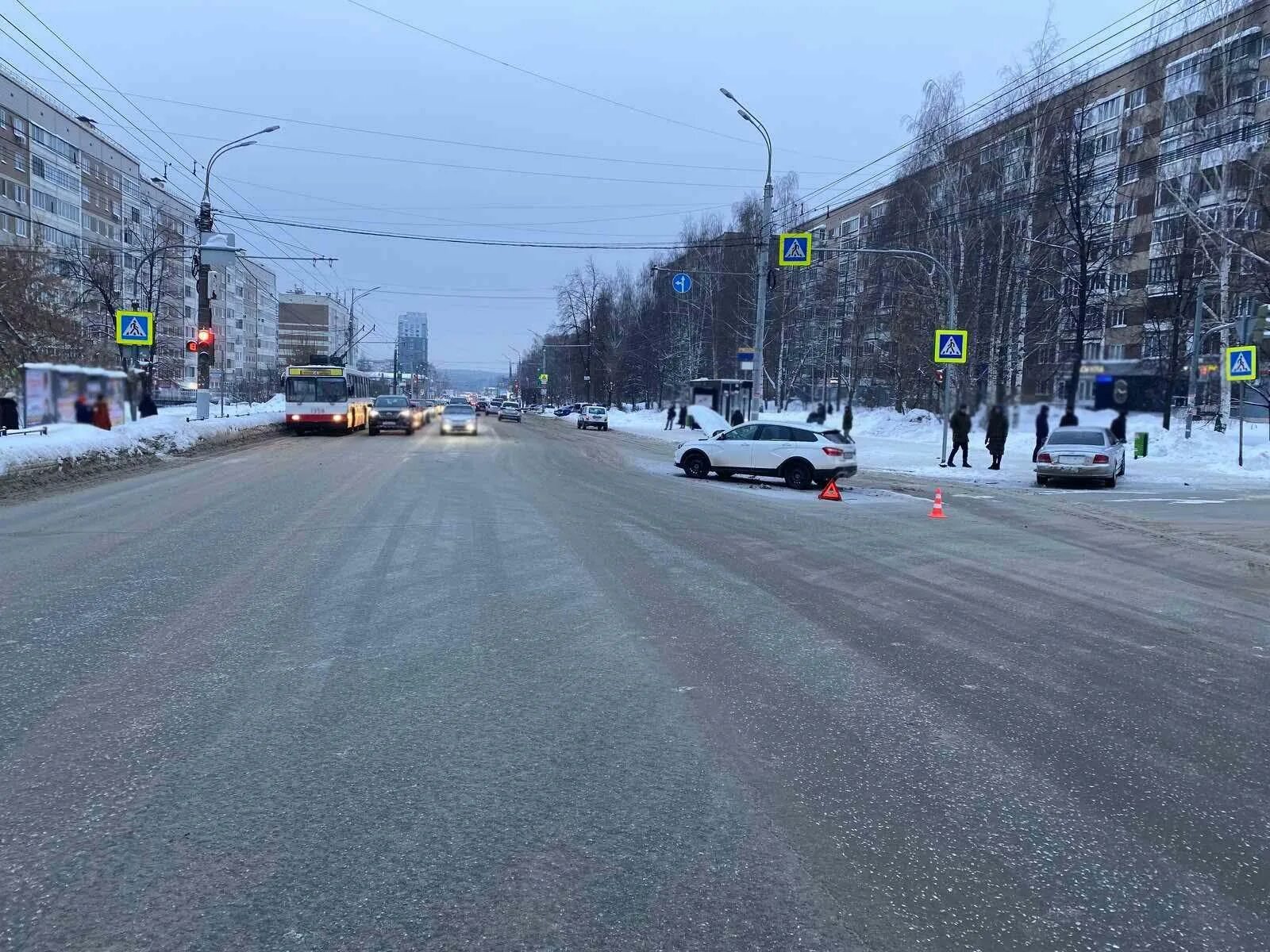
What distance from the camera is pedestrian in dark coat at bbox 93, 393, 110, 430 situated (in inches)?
967

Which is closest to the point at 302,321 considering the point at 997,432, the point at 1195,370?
the point at 1195,370

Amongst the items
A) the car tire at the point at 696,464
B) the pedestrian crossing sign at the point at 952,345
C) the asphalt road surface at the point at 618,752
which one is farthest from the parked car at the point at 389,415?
the asphalt road surface at the point at 618,752

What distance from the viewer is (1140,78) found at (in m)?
37.8

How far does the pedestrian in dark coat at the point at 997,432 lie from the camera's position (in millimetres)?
22125

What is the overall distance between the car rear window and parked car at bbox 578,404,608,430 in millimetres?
36447

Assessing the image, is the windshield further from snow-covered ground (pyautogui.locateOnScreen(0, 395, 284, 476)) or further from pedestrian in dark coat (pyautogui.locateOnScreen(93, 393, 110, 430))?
pedestrian in dark coat (pyautogui.locateOnScreen(93, 393, 110, 430))

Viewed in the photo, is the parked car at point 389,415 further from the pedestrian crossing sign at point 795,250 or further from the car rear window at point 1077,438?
the car rear window at point 1077,438

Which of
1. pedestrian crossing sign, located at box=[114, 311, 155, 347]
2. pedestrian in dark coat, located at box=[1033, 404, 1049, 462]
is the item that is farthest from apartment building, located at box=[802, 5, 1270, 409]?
pedestrian crossing sign, located at box=[114, 311, 155, 347]

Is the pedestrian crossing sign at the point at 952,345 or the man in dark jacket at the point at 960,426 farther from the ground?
the pedestrian crossing sign at the point at 952,345

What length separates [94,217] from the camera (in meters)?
75.8

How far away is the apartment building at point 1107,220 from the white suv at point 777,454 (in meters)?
5.70

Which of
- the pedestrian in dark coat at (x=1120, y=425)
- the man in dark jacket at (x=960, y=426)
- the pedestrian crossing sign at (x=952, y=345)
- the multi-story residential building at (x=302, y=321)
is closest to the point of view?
the pedestrian in dark coat at (x=1120, y=425)

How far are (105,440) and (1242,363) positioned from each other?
86.6 feet

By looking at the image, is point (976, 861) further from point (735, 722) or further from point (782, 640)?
point (782, 640)
